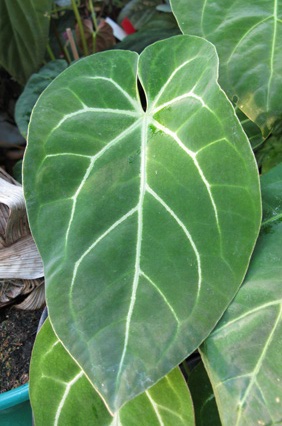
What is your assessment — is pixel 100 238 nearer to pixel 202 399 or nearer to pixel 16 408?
pixel 202 399

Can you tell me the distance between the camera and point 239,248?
61 centimetres

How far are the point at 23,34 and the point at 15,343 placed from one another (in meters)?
0.67

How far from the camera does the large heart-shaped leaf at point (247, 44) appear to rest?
0.73 meters

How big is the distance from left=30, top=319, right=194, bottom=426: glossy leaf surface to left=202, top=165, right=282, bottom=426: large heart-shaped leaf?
11 cm

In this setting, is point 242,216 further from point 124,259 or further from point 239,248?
point 124,259

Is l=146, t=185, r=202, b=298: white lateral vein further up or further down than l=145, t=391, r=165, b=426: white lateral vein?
further up

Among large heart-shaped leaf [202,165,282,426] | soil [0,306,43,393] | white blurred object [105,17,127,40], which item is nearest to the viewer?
large heart-shaped leaf [202,165,282,426]

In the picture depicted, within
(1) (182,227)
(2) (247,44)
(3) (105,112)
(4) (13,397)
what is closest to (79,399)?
(4) (13,397)

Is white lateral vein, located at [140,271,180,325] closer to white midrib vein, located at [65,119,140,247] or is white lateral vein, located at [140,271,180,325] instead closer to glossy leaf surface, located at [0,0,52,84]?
white midrib vein, located at [65,119,140,247]

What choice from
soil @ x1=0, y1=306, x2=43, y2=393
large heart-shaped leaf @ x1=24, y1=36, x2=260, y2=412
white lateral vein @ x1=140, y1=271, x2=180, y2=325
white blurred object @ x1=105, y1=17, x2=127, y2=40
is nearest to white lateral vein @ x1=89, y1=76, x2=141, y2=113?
large heart-shaped leaf @ x1=24, y1=36, x2=260, y2=412

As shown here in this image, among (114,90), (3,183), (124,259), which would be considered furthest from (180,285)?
(3,183)

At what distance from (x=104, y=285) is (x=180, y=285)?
9 centimetres

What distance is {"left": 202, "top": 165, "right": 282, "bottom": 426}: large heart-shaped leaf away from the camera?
0.57 m

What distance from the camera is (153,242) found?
631 mm
